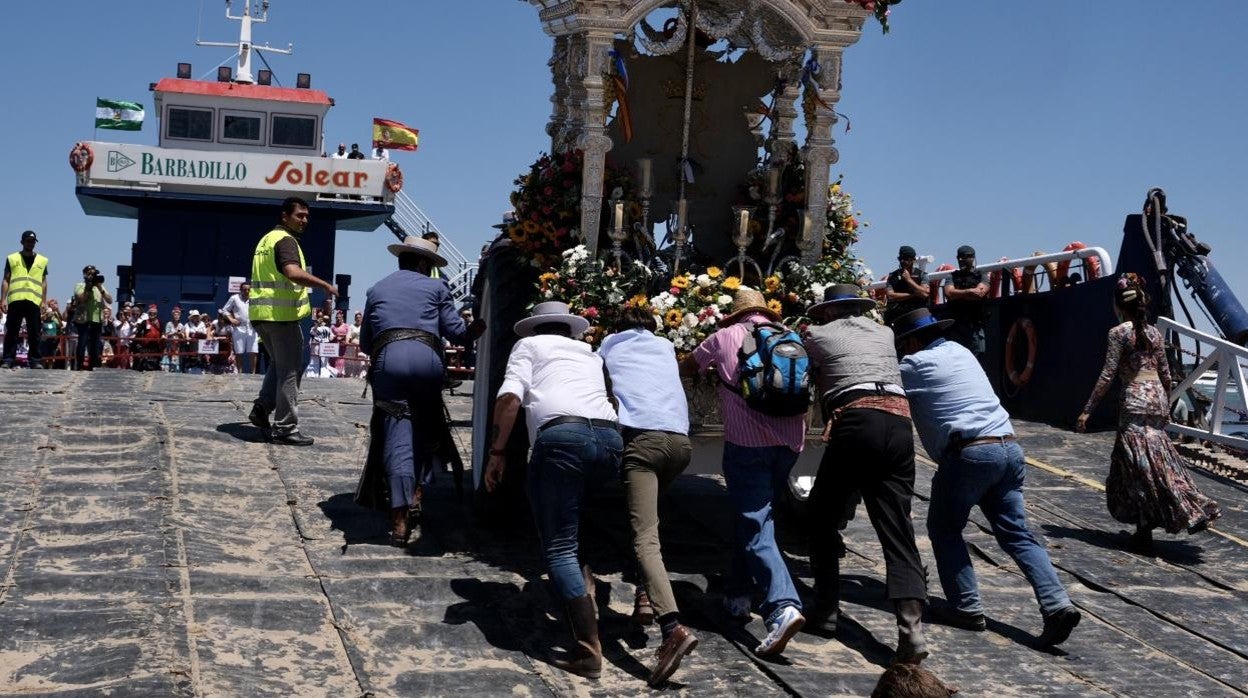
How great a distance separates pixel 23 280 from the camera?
51.7ft

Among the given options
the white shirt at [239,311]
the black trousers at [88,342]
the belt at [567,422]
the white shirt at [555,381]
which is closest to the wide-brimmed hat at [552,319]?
the white shirt at [555,381]

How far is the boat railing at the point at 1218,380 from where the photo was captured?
12.1 meters

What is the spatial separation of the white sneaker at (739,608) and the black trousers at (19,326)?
38.3ft

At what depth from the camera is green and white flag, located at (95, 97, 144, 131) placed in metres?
37.0

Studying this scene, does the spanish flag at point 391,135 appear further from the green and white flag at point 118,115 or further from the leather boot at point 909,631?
the leather boot at point 909,631

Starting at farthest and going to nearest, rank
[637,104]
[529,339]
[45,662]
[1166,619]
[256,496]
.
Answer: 1. [637,104]
2. [256,496]
3. [1166,619]
4. [529,339]
5. [45,662]

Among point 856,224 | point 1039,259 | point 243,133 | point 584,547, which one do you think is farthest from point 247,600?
point 243,133

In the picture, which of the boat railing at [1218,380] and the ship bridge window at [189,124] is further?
the ship bridge window at [189,124]

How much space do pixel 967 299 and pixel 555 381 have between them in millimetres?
7747

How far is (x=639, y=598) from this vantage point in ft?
22.5

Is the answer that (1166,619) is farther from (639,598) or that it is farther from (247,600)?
(247,600)

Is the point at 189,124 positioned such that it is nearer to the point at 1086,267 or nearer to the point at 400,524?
the point at 1086,267

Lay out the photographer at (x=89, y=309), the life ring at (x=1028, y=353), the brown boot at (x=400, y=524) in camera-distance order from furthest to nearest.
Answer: the photographer at (x=89, y=309)
the life ring at (x=1028, y=353)
the brown boot at (x=400, y=524)

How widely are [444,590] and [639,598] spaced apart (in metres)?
1.07
